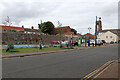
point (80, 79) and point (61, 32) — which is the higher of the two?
point (61, 32)

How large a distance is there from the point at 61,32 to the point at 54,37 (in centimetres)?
2570

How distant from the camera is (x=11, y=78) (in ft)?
19.8

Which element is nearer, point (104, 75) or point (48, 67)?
point (104, 75)

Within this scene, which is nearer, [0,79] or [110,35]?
[0,79]

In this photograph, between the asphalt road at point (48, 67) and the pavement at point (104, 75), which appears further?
the asphalt road at point (48, 67)

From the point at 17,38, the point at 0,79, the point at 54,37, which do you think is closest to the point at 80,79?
the point at 0,79

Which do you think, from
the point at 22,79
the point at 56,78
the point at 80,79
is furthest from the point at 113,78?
the point at 22,79

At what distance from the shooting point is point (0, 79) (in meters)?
5.96

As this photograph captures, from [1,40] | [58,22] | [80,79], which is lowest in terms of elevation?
[80,79]

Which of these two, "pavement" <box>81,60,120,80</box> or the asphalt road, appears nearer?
"pavement" <box>81,60,120,80</box>

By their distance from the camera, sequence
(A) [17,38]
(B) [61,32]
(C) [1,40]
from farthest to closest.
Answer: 1. (A) [17,38]
2. (C) [1,40]
3. (B) [61,32]

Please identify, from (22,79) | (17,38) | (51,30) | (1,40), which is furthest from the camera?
(51,30)

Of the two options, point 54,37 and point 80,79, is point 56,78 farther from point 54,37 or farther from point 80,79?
point 54,37

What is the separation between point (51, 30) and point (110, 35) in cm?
4234
